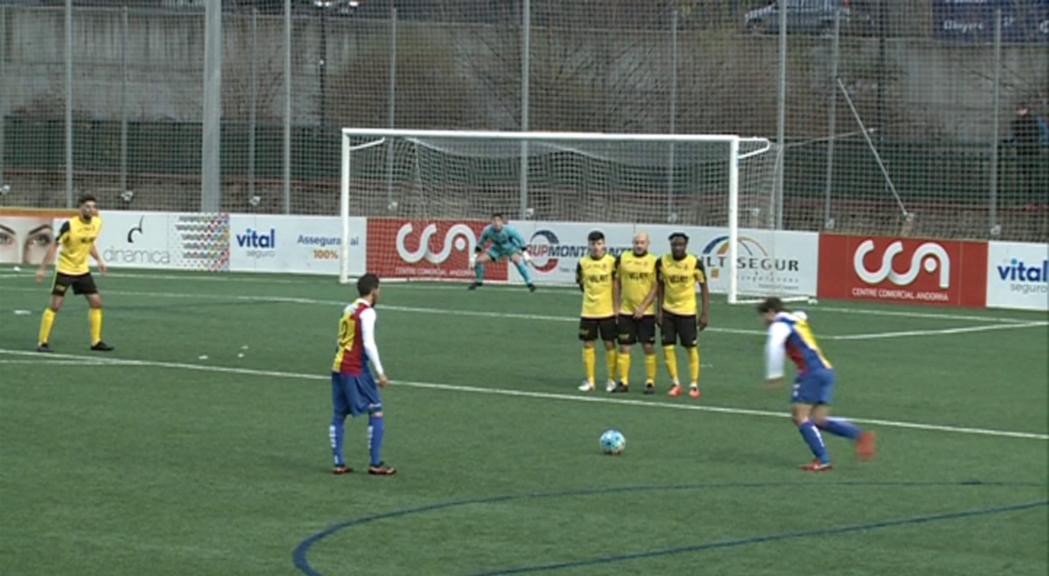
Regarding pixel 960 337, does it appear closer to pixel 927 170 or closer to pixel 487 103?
pixel 927 170

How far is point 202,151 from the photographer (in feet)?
142

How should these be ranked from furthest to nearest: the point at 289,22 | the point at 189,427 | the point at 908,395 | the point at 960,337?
the point at 289,22 → the point at 960,337 → the point at 908,395 → the point at 189,427

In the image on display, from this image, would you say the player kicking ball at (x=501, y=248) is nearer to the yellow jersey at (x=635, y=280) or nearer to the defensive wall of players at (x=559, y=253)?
the defensive wall of players at (x=559, y=253)

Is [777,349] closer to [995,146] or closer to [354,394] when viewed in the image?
[354,394]

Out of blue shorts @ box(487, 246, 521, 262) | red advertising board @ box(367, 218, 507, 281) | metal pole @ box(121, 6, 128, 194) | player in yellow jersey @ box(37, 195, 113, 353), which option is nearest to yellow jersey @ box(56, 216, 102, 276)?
player in yellow jersey @ box(37, 195, 113, 353)

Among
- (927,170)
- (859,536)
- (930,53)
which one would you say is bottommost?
(859,536)

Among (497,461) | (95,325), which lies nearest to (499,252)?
(95,325)

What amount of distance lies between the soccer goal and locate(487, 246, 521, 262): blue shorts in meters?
1.73

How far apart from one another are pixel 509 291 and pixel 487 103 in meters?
9.73

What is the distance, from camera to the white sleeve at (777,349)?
54.2 feet

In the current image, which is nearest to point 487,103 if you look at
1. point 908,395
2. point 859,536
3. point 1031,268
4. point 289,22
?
point 289,22

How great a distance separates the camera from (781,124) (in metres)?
38.3

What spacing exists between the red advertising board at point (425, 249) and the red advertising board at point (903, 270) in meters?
7.02

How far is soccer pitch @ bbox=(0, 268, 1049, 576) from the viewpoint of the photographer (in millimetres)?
13320
